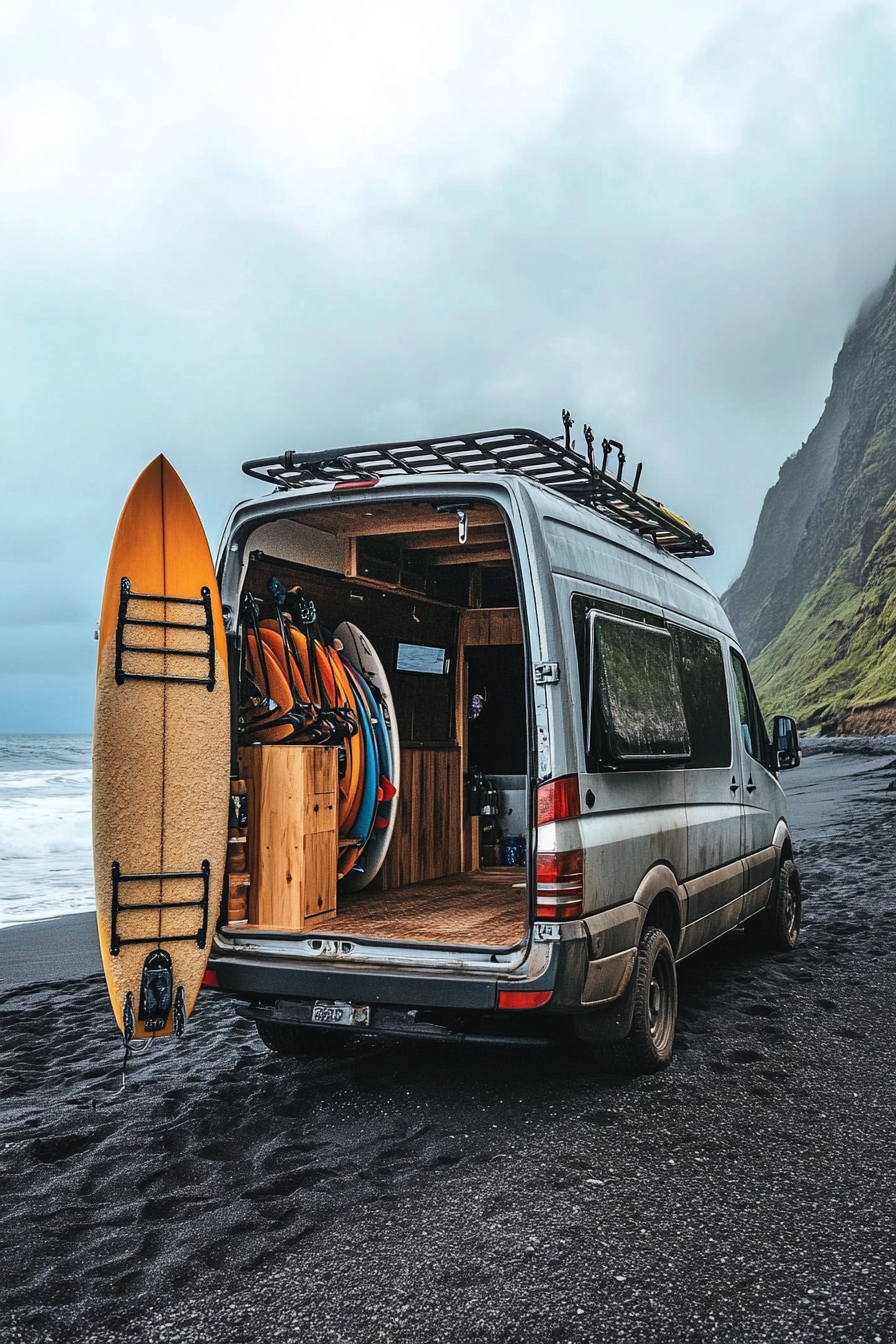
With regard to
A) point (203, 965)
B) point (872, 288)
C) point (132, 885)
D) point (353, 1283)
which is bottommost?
point (353, 1283)

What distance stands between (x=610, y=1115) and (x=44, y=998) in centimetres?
425

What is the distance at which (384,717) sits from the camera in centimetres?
591

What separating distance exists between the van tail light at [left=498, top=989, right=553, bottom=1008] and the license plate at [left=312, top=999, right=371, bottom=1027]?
575 mm

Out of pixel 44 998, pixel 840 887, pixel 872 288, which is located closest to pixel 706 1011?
pixel 44 998

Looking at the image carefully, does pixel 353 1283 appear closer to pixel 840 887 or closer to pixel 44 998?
pixel 44 998

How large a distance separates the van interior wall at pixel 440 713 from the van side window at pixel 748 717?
1.45 meters

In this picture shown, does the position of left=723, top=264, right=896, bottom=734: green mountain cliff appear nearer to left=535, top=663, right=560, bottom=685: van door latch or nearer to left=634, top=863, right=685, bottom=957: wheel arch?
left=634, top=863, right=685, bottom=957: wheel arch

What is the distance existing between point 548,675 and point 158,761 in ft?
5.33

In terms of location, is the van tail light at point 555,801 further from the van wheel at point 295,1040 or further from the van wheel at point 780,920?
the van wheel at point 780,920

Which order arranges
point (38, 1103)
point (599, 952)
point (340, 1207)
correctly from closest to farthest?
1. point (340, 1207)
2. point (599, 952)
3. point (38, 1103)

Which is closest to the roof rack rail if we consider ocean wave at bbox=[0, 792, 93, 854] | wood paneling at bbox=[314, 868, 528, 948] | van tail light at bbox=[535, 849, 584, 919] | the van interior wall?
the van interior wall

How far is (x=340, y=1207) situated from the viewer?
358cm

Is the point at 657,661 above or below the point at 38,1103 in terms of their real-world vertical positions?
above

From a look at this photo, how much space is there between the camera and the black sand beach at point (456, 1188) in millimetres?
2936
